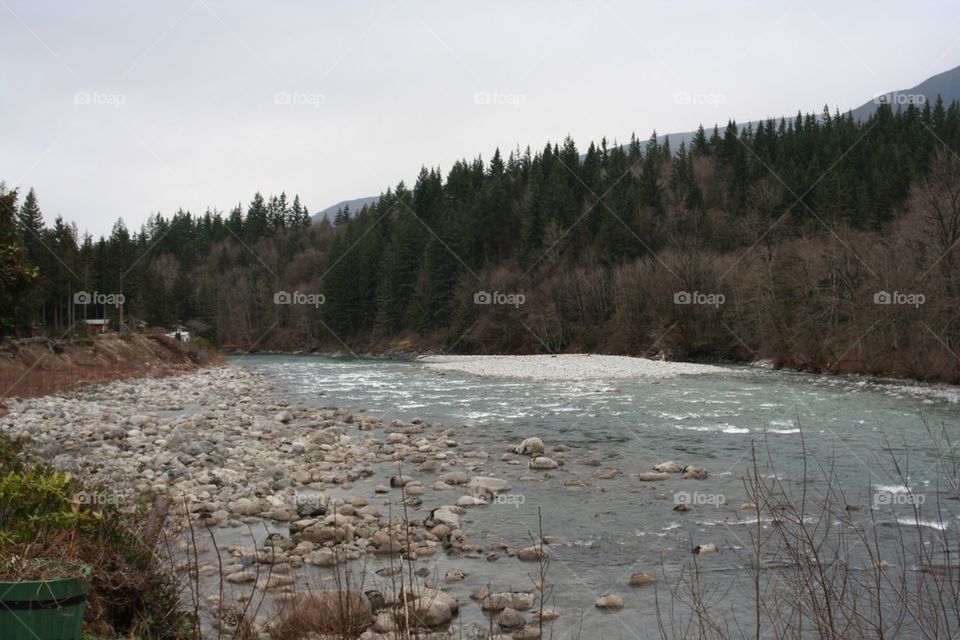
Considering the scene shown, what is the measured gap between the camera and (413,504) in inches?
408

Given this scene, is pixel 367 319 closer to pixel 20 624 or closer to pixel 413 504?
pixel 413 504

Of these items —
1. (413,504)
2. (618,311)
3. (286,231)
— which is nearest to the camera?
(413,504)

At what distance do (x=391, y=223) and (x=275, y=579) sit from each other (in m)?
89.7

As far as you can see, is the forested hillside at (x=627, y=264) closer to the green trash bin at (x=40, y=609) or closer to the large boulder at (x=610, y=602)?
the large boulder at (x=610, y=602)

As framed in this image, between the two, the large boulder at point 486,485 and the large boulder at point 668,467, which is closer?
the large boulder at point 486,485

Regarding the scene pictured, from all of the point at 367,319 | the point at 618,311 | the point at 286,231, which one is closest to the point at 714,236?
the point at 618,311
